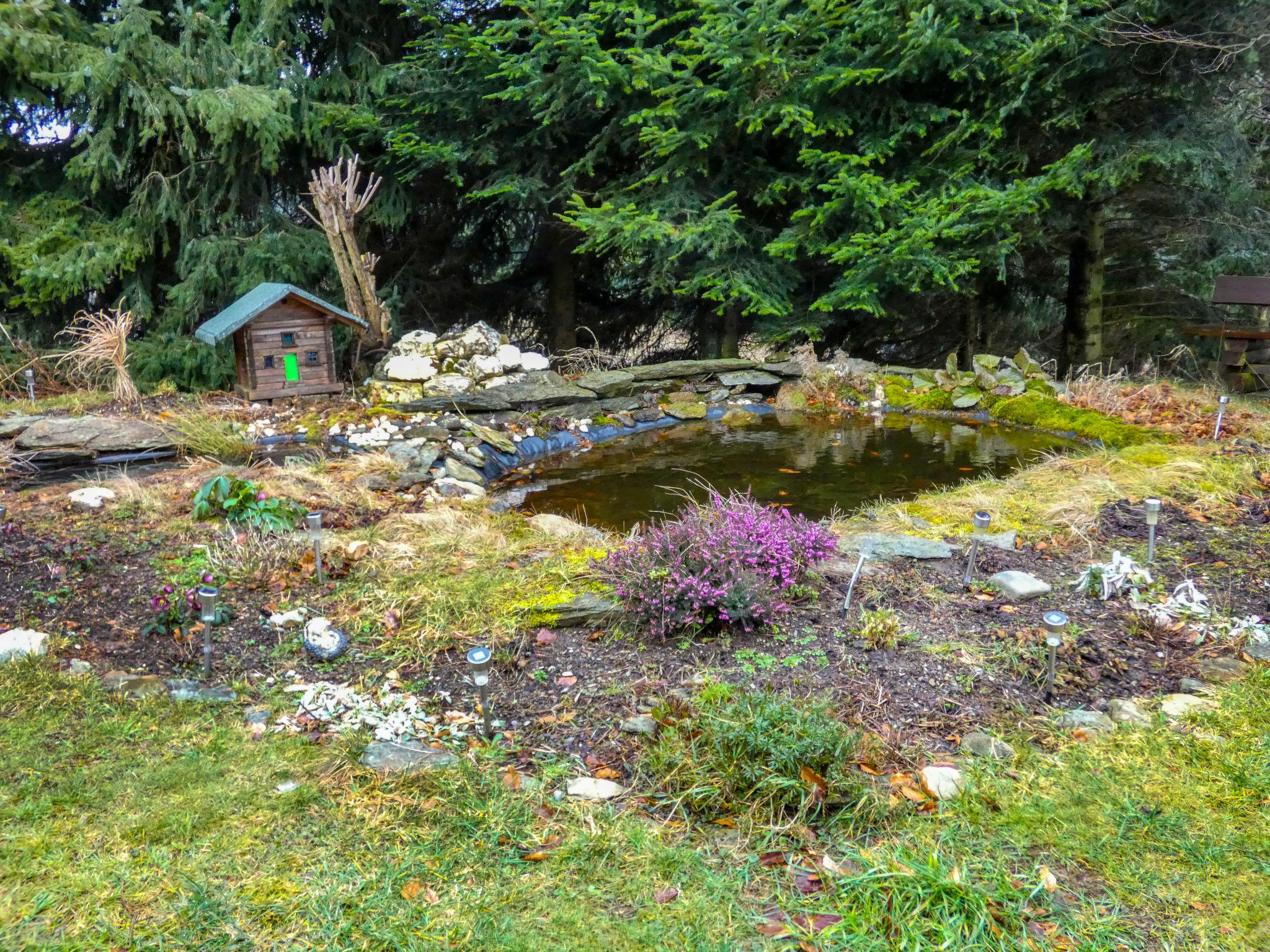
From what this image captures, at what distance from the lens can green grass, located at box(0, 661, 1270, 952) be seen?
6.73ft

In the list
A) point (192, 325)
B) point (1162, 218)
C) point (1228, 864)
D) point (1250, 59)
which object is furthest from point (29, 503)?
point (1162, 218)

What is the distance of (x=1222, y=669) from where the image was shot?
10.5 feet

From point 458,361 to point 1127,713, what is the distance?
23.0ft

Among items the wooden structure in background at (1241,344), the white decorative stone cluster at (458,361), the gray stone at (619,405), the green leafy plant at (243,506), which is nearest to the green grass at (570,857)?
the green leafy plant at (243,506)

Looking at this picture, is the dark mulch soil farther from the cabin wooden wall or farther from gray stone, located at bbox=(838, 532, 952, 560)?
the cabin wooden wall

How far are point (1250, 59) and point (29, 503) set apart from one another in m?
10.3

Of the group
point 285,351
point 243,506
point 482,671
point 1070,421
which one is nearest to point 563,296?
point 285,351

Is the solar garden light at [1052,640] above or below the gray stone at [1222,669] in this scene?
above

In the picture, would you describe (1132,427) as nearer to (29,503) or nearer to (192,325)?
(29,503)

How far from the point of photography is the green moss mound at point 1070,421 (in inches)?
281

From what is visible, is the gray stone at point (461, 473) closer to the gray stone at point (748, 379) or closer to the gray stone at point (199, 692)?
the gray stone at point (199, 692)

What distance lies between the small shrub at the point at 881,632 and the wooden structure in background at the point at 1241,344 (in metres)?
7.00

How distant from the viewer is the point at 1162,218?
30.6 feet

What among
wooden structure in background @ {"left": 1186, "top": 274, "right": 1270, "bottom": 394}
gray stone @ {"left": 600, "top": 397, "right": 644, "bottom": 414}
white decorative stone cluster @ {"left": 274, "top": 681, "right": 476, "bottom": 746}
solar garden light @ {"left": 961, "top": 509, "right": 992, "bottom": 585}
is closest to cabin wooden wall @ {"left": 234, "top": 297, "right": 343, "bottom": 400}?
gray stone @ {"left": 600, "top": 397, "right": 644, "bottom": 414}
